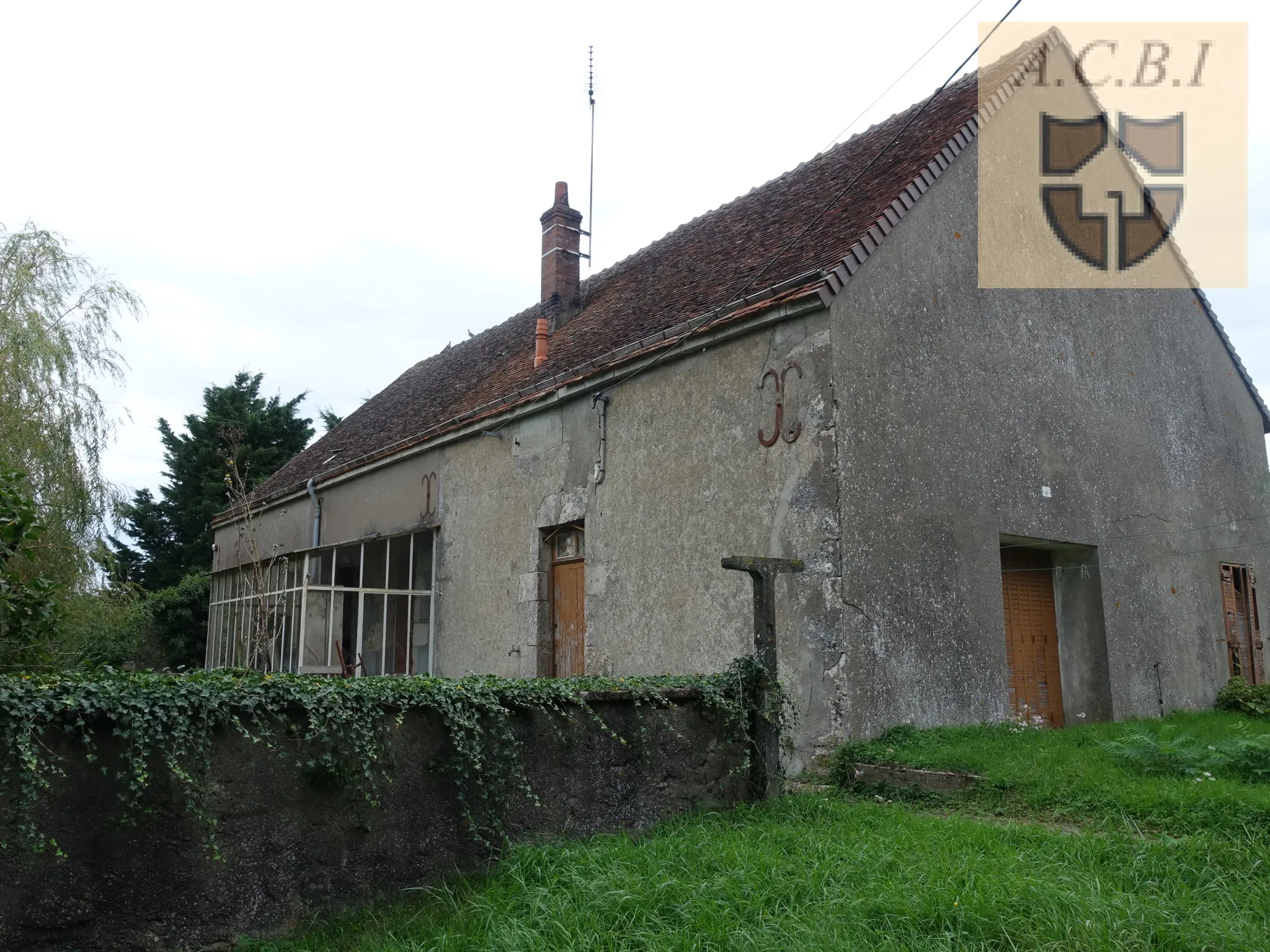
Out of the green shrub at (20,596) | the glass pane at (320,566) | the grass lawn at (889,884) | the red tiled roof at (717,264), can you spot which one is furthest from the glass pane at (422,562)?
the grass lawn at (889,884)

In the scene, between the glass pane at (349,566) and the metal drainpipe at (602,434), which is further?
the glass pane at (349,566)

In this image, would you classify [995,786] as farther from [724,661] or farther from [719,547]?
[719,547]

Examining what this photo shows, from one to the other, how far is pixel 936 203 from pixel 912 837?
6589mm

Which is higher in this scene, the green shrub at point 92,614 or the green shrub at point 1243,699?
the green shrub at point 92,614

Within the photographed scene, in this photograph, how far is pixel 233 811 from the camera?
15.3 feet

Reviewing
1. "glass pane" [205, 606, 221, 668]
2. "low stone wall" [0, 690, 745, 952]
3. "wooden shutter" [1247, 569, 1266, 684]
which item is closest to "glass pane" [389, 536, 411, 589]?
"glass pane" [205, 606, 221, 668]

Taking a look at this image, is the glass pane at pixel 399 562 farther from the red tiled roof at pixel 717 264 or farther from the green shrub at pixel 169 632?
the green shrub at pixel 169 632

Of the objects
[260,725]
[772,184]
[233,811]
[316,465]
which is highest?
[772,184]

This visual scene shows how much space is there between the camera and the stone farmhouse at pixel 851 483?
858cm

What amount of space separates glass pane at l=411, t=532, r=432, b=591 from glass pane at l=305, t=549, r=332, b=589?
2.06 metres

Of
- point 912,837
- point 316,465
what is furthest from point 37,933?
point 316,465

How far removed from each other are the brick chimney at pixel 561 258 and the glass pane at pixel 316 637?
214 inches

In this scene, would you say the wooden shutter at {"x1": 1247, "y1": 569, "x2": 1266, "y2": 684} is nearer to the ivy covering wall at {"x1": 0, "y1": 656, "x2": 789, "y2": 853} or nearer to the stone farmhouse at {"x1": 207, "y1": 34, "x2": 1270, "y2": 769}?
the stone farmhouse at {"x1": 207, "y1": 34, "x2": 1270, "y2": 769}

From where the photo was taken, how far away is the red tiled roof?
9773mm
